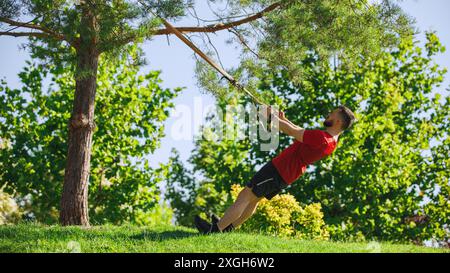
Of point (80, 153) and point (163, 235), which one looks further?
point (80, 153)

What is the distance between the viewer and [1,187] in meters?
11.9

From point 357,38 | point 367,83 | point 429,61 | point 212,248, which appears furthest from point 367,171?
point 212,248

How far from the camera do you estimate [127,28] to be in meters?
7.61

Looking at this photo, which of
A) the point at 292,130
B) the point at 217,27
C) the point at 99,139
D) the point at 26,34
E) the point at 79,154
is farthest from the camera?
the point at 99,139

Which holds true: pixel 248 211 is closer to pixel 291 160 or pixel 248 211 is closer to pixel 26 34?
pixel 291 160

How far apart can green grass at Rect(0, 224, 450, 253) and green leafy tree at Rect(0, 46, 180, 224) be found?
411 cm

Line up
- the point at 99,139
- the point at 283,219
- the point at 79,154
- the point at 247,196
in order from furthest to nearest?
the point at 99,139
the point at 283,219
the point at 79,154
the point at 247,196

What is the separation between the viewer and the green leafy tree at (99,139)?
11.7m

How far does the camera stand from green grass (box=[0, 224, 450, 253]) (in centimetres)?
629

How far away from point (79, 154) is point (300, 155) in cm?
357

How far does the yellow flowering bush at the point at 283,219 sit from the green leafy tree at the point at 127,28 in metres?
2.24

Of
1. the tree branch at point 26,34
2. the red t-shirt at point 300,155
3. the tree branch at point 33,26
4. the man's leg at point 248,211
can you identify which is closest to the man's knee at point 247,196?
the man's leg at point 248,211

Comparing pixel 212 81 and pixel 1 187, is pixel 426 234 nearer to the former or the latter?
pixel 212 81

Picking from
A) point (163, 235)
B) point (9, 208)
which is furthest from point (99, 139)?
point (163, 235)
